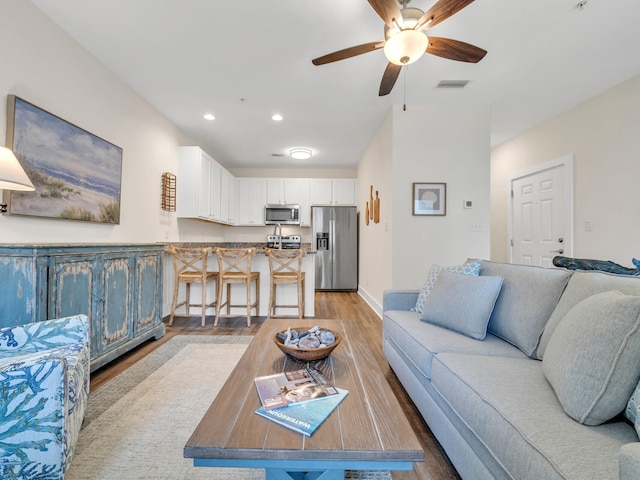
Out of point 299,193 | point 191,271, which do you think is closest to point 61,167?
point 191,271

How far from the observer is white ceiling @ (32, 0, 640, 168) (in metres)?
2.02

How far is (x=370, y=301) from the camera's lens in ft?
14.7

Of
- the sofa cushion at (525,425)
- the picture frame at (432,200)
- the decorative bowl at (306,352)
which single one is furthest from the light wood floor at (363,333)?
the picture frame at (432,200)

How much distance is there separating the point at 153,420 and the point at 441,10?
2823mm

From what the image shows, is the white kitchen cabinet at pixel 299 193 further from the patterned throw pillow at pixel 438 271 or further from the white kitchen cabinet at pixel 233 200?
the patterned throw pillow at pixel 438 271

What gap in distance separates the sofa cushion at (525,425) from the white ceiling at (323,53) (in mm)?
2265

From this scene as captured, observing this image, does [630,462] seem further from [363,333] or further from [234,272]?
[234,272]

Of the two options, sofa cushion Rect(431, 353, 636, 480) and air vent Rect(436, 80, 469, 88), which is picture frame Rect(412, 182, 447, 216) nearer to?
air vent Rect(436, 80, 469, 88)

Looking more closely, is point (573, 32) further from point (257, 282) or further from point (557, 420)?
point (257, 282)

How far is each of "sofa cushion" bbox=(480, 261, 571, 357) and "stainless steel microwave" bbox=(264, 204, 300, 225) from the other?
447 centimetres

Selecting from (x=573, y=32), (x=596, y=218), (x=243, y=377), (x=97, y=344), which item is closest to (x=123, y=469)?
(x=243, y=377)

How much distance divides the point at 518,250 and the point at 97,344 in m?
5.36

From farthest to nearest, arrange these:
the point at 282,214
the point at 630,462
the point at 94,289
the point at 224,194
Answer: the point at 282,214 < the point at 224,194 < the point at 94,289 < the point at 630,462

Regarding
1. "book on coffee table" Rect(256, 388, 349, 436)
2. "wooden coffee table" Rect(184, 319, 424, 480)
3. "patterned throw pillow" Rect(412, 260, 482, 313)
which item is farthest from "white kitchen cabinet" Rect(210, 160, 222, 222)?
"book on coffee table" Rect(256, 388, 349, 436)
